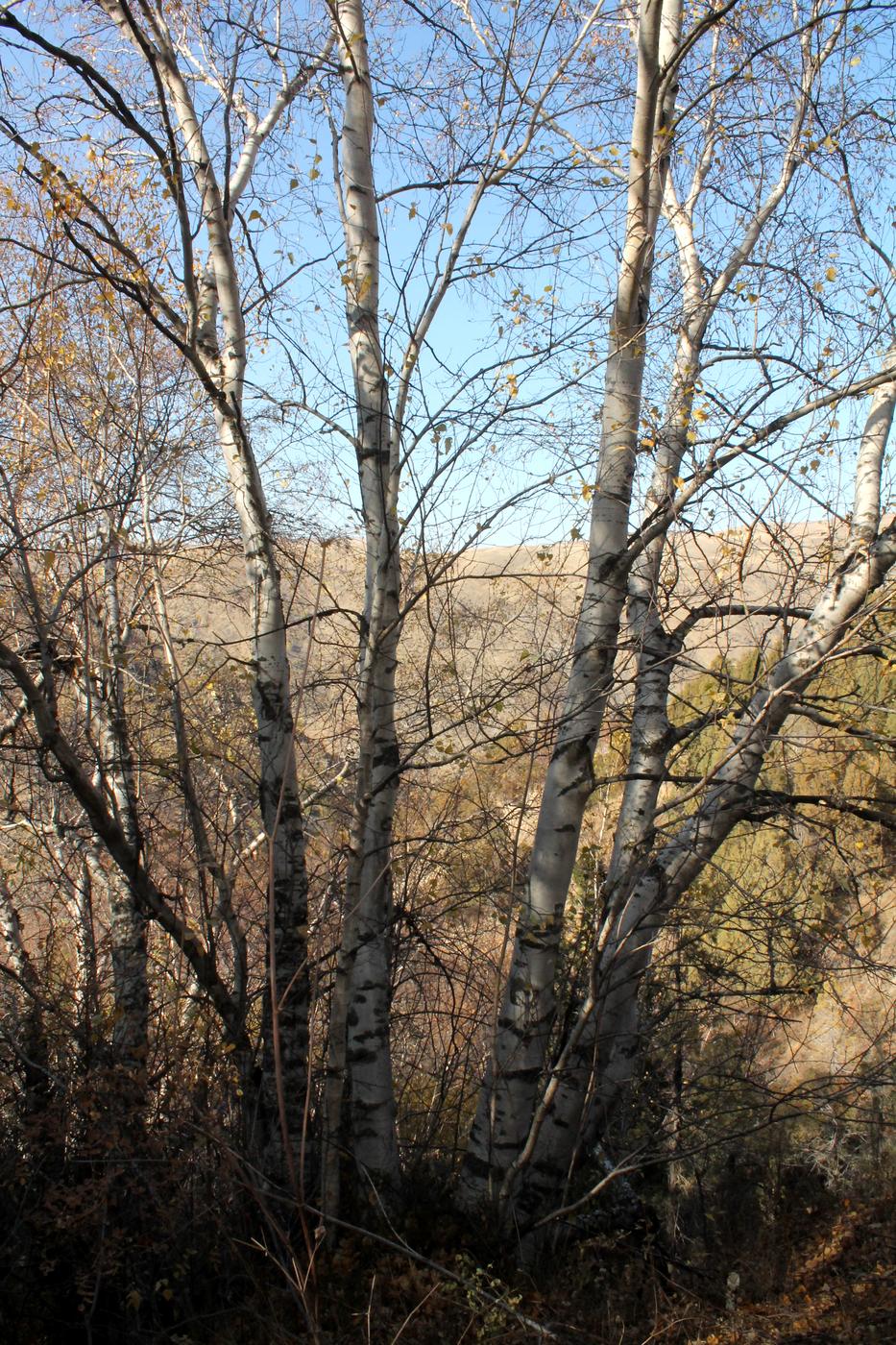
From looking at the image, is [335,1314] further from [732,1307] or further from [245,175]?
[245,175]

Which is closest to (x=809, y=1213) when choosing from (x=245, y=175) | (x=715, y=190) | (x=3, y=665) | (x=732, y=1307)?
(x=732, y=1307)

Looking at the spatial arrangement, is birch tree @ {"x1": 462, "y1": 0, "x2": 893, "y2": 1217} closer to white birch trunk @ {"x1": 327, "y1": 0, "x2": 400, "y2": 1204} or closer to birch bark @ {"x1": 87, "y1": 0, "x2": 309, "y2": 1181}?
white birch trunk @ {"x1": 327, "y1": 0, "x2": 400, "y2": 1204}

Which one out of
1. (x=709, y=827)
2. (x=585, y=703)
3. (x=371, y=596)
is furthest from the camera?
(x=709, y=827)

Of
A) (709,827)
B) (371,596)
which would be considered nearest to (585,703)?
(709,827)

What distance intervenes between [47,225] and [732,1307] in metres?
5.78

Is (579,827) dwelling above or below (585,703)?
below

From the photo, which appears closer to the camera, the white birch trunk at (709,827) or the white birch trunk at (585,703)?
the white birch trunk at (585,703)

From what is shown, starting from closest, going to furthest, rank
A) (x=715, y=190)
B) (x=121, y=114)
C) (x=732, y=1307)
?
(x=121, y=114), (x=732, y=1307), (x=715, y=190)

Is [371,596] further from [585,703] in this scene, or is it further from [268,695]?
[585,703]

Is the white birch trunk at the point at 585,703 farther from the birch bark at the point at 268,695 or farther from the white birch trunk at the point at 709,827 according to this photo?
the birch bark at the point at 268,695

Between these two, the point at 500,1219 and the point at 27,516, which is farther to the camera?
the point at 27,516

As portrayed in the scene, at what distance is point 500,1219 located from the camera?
3.93 m

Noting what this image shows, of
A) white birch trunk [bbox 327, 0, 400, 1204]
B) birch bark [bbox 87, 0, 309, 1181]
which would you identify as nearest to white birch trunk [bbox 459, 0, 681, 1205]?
white birch trunk [bbox 327, 0, 400, 1204]

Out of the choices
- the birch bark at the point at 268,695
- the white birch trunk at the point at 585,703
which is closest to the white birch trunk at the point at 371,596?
the birch bark at the point at 268,695
